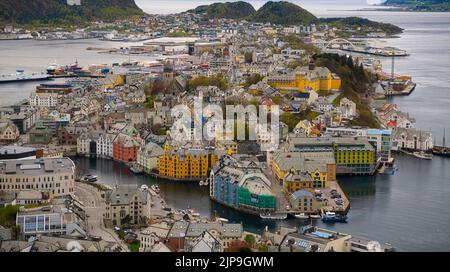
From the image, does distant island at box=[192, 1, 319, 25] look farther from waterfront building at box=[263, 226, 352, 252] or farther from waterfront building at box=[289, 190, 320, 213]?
waterfront building at box=[263, 226, 352, 252]

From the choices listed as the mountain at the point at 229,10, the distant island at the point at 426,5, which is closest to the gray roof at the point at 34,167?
the mountain at the point at 229,10

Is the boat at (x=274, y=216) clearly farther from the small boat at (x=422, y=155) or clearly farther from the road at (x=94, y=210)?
the small boat at (x=422, y=155)

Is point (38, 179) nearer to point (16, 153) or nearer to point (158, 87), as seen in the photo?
point (16, 153)

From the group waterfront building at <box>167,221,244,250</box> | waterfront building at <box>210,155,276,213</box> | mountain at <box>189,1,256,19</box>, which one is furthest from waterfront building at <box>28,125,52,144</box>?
mountain at <box>189,1,256,19</box>

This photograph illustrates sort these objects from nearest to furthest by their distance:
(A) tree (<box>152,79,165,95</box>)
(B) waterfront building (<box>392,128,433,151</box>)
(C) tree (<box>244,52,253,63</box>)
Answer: (B) waterfront building (<box>392,128,433,151</box>)
(A) tree (<box>152,79,165,95</box>)
(C) tree (<box>244,52,253,63</box>)

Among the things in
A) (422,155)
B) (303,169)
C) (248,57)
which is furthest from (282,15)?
(303,169)

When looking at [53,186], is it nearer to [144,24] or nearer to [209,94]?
[209,94]
